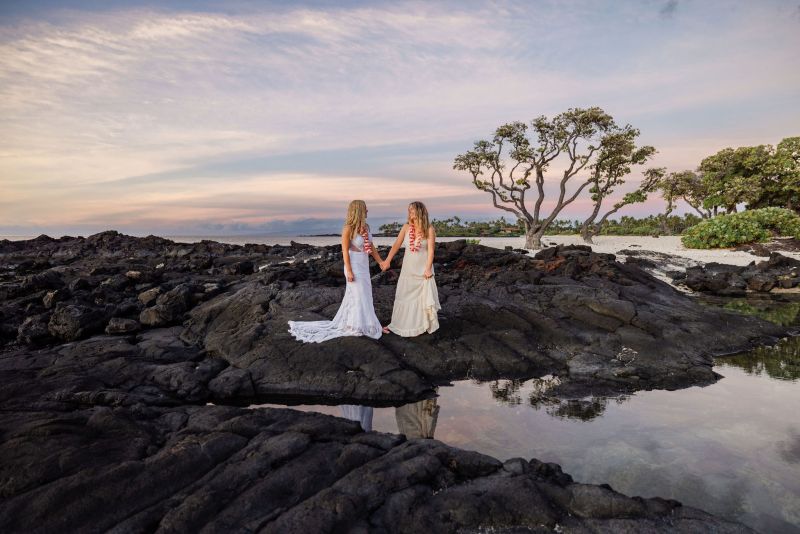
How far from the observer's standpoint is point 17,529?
4.93 m

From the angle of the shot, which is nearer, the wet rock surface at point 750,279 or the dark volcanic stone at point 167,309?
the dark volcanic stone at point 167,309

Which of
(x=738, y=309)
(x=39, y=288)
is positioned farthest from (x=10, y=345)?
(x=738, y=309)

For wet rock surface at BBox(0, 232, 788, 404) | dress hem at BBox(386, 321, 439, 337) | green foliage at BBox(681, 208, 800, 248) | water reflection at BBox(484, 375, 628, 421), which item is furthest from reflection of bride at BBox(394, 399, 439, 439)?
green foliage at BBox(681, 208, 800, 248)

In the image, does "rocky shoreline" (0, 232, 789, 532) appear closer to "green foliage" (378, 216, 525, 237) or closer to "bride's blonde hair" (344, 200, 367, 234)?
"bride's blonde hair" (344, 200, 367, 234)

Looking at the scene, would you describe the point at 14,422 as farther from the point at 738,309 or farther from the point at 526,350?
the point at 738,309

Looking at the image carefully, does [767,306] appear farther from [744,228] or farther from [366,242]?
[744,228]

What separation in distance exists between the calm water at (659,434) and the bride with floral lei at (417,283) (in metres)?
2.17

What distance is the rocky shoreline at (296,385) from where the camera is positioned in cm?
521

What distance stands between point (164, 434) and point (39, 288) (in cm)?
1720

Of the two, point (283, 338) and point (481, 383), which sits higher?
point (283, 338)

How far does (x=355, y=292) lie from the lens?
38.9 ft

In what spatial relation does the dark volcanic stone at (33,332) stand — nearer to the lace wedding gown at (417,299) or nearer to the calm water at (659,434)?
the calm water at (659,434)

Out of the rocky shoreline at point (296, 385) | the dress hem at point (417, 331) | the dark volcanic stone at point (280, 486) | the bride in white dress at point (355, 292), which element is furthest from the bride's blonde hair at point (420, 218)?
the dark volcanic stone at point (280, 486)

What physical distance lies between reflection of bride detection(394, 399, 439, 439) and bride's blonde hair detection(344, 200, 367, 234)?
4.44m
